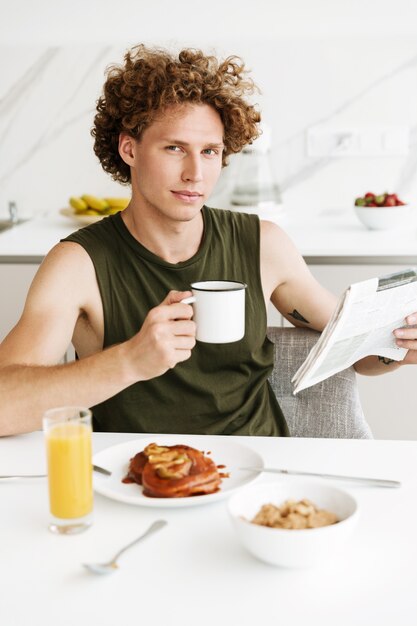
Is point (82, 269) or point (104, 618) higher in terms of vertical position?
point (82, 269)

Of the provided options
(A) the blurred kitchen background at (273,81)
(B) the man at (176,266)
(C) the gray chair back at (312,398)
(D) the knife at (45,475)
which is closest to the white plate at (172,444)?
(D) the knife at (45,475)

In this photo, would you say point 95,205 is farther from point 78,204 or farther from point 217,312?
point 217,312

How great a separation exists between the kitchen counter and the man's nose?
3.28ft

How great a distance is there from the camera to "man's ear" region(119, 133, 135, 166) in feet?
6.25

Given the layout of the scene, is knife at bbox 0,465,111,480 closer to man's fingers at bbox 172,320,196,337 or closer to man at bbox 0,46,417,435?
man's fingers at bbox 172,320,196,337

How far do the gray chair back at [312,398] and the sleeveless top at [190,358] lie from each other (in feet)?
0.16

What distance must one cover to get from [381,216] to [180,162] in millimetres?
1320

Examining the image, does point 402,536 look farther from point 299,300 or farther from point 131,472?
point 299,300

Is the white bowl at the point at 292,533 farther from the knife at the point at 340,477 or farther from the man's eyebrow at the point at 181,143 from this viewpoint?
the man's eyebrow at the point at 181,143

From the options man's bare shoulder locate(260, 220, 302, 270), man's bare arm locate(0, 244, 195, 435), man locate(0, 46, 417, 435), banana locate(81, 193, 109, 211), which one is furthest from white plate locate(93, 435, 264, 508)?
banana locate(81, 193, 109, 211)

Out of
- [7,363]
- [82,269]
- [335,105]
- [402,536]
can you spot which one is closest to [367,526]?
[402,536]

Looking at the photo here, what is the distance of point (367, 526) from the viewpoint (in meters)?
1.13

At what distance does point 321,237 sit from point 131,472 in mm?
1780

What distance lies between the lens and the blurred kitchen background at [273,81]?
10.3 ft
